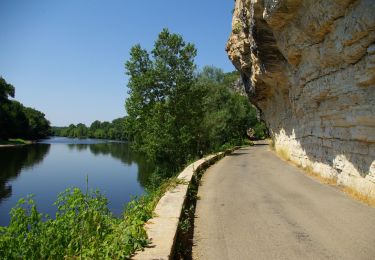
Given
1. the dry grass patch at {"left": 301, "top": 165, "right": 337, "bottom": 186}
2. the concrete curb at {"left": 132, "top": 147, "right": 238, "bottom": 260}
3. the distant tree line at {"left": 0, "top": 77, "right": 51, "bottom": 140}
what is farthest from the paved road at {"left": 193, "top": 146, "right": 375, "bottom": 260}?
the distant tree line at {"left": 0, "top": 77, "right": 51, "bottom": 140}

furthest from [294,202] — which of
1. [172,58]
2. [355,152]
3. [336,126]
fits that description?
[172,58]

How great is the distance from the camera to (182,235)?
6.68m

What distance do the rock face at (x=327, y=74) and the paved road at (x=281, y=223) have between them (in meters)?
1.38

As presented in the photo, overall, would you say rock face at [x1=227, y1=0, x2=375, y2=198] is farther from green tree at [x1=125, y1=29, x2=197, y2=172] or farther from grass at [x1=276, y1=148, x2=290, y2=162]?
green tree at [x1=125, y1=29, x2=197, y2=172]

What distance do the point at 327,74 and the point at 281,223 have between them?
253 inches

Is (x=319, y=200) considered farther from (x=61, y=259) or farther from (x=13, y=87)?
(x=13, y=87)

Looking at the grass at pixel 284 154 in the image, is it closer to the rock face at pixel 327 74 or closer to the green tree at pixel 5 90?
the rock face at pixel 327 74

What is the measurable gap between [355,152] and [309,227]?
4.11 m

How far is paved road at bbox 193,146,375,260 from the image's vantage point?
603cm

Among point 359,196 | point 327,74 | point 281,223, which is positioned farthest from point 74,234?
point 327,74

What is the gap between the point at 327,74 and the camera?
11.8 m

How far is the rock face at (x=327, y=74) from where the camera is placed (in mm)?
9250

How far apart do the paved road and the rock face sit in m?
1.38

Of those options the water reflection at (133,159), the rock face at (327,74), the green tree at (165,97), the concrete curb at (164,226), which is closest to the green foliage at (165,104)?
the green tree at (165,97)
